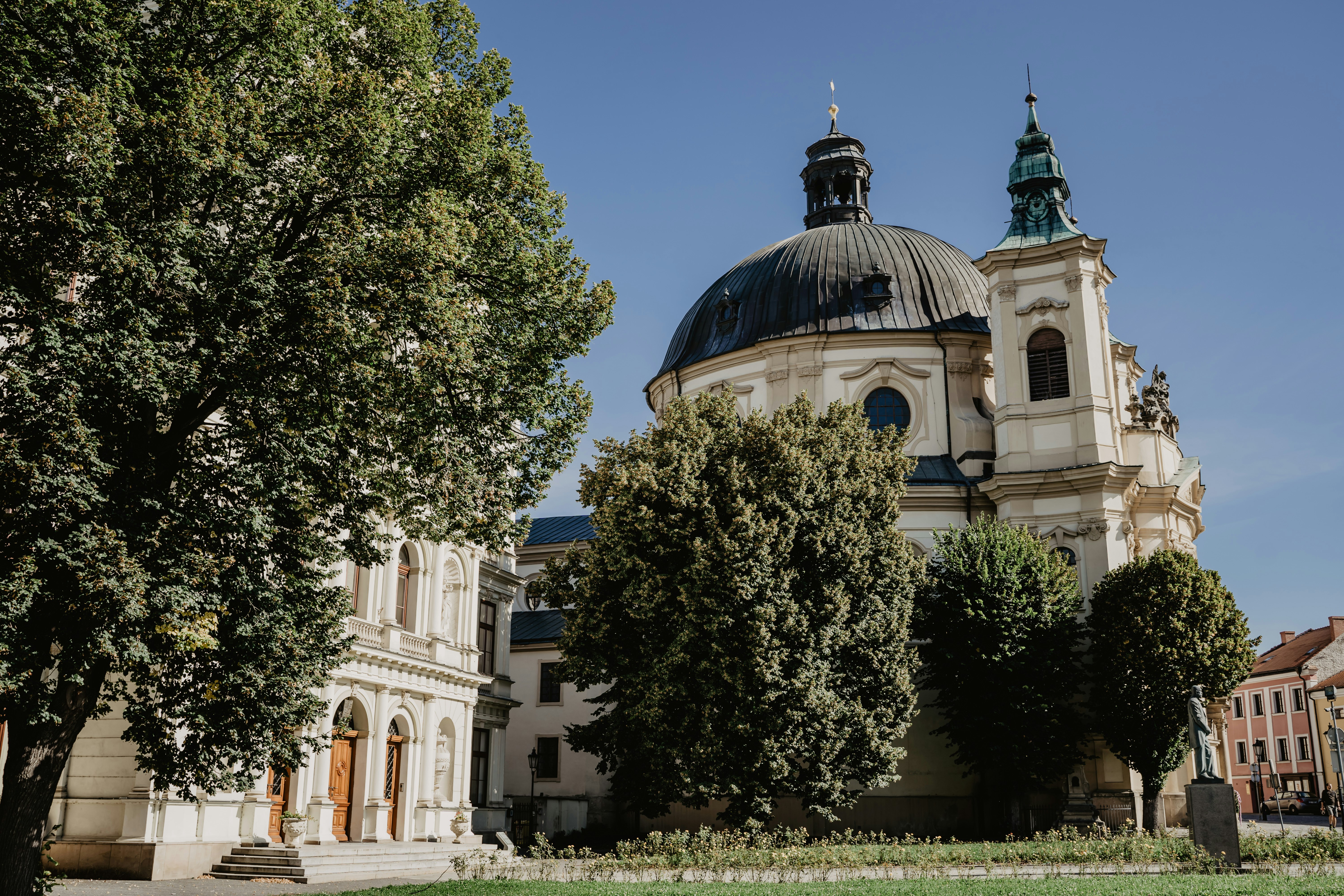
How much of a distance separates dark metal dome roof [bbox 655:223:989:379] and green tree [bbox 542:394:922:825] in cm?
1261

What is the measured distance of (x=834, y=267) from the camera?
4175cm

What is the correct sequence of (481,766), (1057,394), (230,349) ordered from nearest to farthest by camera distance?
(230,349) < (481,766) < (1057,394)

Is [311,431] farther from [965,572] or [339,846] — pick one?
[965,572]

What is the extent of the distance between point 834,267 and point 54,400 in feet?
113

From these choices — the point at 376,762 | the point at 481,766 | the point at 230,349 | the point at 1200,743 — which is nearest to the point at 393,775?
the point at 376,762

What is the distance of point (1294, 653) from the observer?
224ft

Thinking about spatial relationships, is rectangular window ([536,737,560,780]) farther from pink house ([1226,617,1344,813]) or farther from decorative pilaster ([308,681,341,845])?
pink house ([1226,617,1344,813])

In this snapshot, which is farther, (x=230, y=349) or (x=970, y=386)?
(x=970, y=386)

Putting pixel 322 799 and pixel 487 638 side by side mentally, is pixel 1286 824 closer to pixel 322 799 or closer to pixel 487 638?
pixel 487 638

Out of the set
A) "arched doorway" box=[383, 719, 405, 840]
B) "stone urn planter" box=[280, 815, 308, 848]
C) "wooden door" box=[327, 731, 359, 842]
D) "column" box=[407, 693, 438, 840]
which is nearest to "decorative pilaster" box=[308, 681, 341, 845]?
"wooden door" box=[327, 731, 359, 842]

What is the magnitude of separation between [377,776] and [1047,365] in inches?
1008

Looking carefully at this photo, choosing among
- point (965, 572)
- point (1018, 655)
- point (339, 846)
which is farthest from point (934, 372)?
point (339, 846)

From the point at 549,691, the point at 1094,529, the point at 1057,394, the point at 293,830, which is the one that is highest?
the point at 1057,394

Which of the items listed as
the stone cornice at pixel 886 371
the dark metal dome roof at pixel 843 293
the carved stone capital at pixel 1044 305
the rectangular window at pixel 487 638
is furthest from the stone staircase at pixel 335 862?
the carved stone capital at pixel 1044 305
